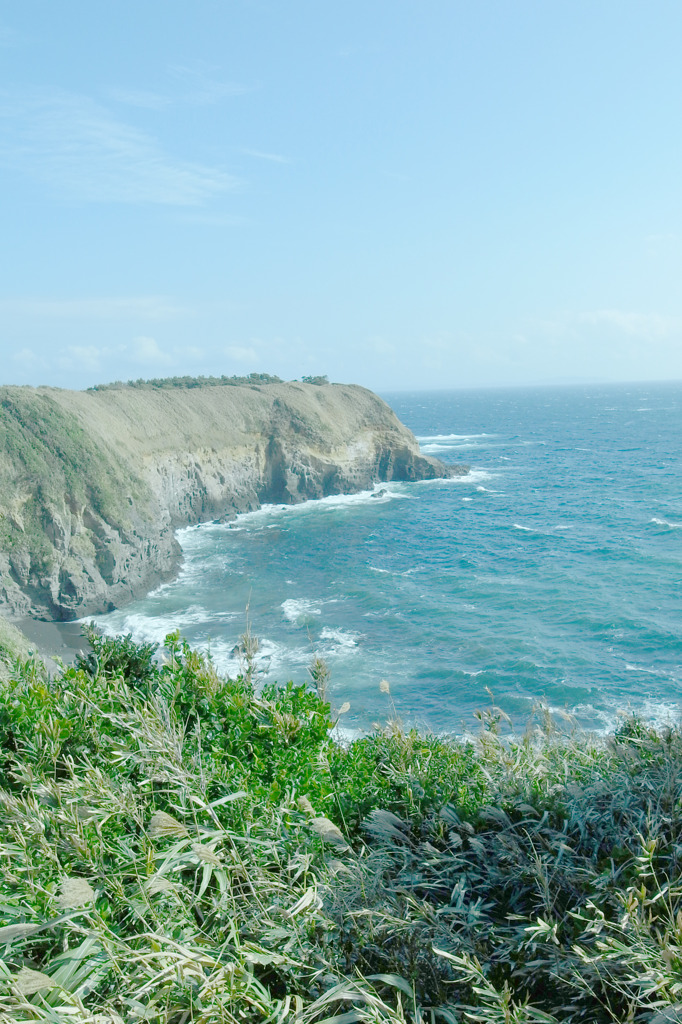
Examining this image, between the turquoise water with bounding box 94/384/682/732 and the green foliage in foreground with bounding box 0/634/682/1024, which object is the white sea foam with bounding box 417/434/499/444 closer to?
the turquoise water with bounding box 94/384/682/732

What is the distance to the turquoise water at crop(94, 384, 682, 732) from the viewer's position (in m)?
26.1

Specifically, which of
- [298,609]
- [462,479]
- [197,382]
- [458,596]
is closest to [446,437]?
[462,479]

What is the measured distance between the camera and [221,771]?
18.8 feet

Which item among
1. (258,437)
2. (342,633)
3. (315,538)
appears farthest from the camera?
(258,437)

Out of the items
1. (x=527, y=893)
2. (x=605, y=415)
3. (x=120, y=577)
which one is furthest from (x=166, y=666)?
(x=605, y=415)

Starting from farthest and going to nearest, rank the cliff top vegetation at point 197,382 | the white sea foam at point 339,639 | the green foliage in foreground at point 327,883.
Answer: the cliff top vegetation at point 197,382 → the white sea foam at point 339,639 → the green foliage in foreground at point 327,883

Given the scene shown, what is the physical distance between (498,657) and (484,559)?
52.0 feet

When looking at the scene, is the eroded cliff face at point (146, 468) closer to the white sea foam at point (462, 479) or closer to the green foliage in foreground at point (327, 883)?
the white sea foam at point (462, 479)

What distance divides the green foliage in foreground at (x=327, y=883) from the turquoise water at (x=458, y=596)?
480 cm

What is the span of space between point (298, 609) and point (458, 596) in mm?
9707

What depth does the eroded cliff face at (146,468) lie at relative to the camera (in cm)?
3794

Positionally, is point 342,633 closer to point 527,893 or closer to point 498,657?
point 498,657

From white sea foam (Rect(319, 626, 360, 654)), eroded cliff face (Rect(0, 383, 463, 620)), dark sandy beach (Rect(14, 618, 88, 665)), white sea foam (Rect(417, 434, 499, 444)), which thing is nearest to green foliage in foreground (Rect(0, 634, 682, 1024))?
white sea foam (Rect(319, 626, 360, 654))

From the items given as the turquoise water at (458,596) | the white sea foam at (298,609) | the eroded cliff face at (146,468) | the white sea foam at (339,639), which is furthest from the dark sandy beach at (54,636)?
the white sea foam at (339,639)
